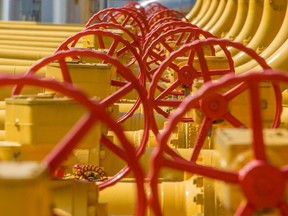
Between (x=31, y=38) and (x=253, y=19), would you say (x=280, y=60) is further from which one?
(x=31, y=38)

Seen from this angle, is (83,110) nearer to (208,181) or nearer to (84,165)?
(208,181)

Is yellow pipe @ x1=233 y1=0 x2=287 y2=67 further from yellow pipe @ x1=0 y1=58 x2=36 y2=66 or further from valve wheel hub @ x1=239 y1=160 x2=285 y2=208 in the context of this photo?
valve wheel hub @ x1=239 y1=160 x2=285 y2=208

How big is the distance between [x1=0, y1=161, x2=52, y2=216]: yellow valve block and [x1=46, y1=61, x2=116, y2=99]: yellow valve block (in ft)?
5.80

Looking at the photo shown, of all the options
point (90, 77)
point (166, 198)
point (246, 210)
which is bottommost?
point (166, 198)

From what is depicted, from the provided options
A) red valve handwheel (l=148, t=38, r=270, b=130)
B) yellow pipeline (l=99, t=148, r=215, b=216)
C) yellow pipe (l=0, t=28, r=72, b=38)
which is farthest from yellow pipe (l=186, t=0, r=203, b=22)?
yellow pipeline (l=99, t=148, r=215, b=216)

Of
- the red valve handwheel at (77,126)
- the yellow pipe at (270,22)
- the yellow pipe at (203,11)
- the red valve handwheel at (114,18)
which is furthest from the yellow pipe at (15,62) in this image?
the yellow pipe at (203,11)

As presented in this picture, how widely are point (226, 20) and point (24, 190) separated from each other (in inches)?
346

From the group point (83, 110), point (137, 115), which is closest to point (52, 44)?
point (137, 115)

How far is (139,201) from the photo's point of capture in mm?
2004

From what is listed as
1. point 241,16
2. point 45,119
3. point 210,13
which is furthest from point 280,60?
point 210,13

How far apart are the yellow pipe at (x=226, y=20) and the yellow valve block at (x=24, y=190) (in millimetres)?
8349

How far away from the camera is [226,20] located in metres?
10.3

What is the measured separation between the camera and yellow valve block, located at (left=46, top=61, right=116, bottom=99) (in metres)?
3.51

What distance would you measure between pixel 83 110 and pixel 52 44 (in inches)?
248
